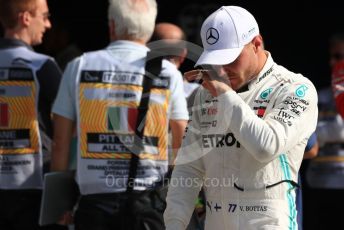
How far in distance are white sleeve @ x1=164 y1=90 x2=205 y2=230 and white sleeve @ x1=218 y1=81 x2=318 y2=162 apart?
0.23 meters

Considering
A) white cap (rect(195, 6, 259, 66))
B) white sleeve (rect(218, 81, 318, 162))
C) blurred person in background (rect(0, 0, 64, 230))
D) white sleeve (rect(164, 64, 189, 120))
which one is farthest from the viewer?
blurred person in background (rect(0, 0, 64, 230))

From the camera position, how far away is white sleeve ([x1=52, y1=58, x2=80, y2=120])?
4.05 metres

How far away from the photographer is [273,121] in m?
2.80

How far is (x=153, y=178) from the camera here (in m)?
4.03

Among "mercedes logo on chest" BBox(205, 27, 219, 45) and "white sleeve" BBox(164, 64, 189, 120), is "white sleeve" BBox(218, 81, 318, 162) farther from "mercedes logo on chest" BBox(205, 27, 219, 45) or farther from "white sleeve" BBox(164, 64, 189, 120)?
"white sleeve" BBox(164, 64, 189, 120)

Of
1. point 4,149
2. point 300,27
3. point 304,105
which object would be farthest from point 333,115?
point 304,105

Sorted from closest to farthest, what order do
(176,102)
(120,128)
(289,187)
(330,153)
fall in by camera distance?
(289,187) → (120,128) → (176,102) → (330,153)

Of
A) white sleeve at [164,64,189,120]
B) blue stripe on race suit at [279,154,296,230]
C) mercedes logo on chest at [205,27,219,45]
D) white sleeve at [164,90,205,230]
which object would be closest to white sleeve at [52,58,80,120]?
white sleeve at [164,64,189,120]

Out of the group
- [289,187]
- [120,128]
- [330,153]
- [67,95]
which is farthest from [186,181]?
[330,153]

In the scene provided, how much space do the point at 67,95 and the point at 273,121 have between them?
154 cm

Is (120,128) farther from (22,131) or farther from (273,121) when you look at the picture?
(273,121)

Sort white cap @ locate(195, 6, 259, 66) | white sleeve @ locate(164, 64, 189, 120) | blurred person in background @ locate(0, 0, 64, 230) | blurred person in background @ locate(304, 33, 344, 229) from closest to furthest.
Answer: white cap @ locate(195, 6, 259, 66)
white sleeve @ locate(164, 64, 189, 120)
blurred person in background @ locate(0, 0, 64, 230)
blurred person in background @ locate(304, 33, 344, 229)

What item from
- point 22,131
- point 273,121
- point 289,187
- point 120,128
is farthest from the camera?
point 22,131

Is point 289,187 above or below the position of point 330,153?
above
